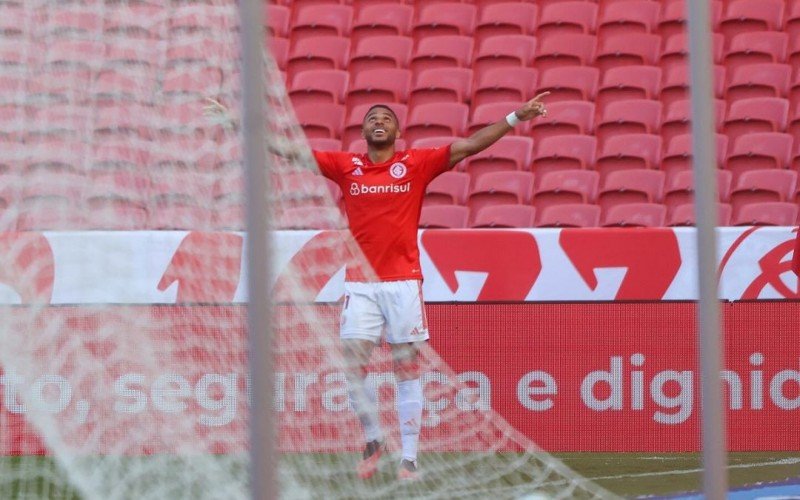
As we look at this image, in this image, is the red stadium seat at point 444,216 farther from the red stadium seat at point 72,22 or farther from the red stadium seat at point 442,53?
the red stadium seat at point 72,22

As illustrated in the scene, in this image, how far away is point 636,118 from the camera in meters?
9.88

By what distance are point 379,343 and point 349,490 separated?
1.44m

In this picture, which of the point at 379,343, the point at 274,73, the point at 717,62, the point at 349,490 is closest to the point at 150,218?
the point at 274,73

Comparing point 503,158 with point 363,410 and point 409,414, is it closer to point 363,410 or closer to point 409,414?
point 409,414

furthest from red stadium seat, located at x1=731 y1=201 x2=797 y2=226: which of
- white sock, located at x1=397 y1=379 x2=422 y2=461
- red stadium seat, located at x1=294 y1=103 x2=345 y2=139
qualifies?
white sock, located at x1=397 y1=379 x2=422 y2=461

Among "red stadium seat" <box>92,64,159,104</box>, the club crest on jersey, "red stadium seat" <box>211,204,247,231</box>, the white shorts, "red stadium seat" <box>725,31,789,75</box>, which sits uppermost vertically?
"red stadium seat" <box>725,31,789,75</box>

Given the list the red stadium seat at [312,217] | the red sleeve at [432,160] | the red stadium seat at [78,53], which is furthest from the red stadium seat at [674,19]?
the red stadium seat at [78,53]

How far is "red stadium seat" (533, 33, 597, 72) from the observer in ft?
34.2

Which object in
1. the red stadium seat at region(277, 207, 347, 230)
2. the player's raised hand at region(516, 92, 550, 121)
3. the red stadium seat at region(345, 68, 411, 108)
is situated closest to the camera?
the red stadium seat at region(277, 207, 347, 230)

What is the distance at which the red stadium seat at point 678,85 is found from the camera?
33.2ft

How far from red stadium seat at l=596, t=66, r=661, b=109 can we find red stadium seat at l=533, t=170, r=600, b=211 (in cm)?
96

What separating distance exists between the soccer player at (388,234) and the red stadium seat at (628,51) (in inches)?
181

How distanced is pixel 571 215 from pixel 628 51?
200cm

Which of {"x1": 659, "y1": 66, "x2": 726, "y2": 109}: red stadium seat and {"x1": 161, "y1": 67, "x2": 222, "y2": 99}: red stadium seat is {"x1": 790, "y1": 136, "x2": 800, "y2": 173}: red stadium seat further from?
{"x1": 161, "y1": 67, "x2": 222, "y2": 99}: red stadium seat
